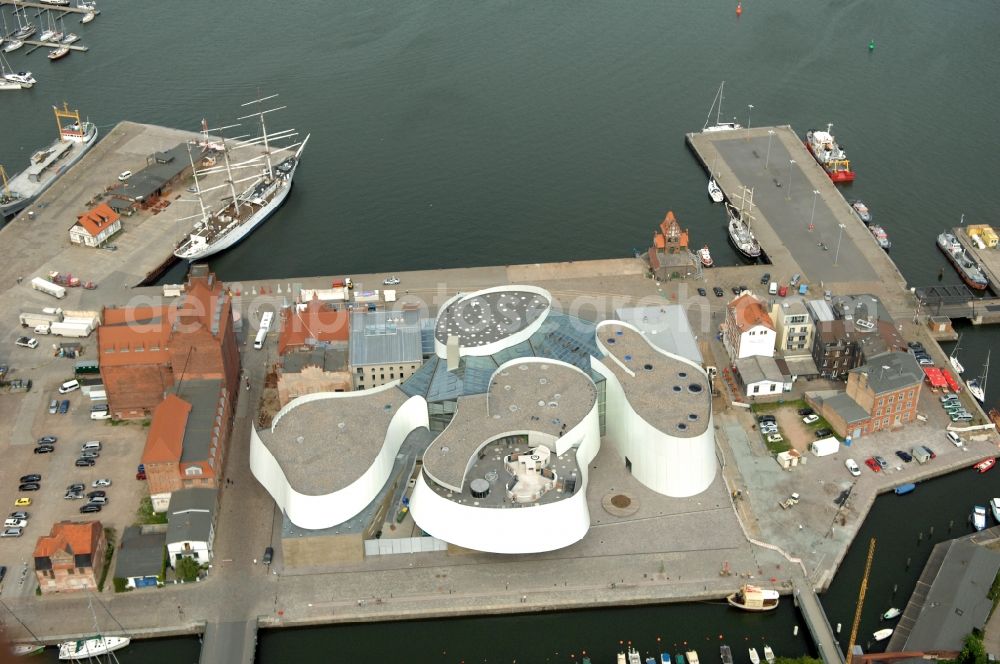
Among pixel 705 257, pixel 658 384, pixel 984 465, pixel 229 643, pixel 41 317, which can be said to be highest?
pixel 658 384

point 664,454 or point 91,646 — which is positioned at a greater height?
point 664,454

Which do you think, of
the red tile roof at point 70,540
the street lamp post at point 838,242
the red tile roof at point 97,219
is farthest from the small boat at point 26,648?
the street lamp post at point 838,242

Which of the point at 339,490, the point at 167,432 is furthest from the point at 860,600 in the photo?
the point at 167,432

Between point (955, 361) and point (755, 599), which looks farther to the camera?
point (955, 361)

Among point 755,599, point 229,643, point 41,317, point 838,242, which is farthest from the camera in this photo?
point 838,242

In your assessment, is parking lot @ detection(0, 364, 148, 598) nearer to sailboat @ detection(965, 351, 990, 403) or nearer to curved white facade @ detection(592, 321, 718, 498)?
curved white facade @ detection(592, 321, 718, 498)

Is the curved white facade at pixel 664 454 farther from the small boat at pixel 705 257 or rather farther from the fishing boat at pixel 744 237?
the fishing boat at pixel 744 237

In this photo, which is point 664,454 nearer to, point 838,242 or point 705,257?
point 705,257
